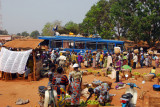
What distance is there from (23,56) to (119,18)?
22.4 m

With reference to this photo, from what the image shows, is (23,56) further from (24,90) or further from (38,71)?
(24,90)

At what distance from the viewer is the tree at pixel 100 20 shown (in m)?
34.5

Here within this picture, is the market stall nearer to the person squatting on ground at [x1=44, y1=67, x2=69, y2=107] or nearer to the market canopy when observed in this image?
the market canopy

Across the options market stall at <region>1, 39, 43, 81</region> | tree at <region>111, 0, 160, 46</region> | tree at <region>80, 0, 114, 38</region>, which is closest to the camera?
market stall at <region>1, 39, 43, 81</region>

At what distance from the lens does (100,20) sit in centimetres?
3669

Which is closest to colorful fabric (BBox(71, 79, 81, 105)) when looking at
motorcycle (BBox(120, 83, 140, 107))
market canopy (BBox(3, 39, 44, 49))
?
motorcycle (BBox(120, 83, 140, 107))

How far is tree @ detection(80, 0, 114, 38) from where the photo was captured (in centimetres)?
3450

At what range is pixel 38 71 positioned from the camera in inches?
496

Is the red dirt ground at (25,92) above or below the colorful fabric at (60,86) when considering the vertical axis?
below

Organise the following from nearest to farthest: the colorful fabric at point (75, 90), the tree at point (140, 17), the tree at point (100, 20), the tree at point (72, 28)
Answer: the colorful fabric at point (75, 90)
the tree at point (140, 17)
the tree at point (100, 20)
the tree at point (72, 28)

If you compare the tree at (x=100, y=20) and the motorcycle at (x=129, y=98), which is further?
the tree at (x=100, y=20)

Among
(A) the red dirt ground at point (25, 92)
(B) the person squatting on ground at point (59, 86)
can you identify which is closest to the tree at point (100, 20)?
(A) the red dirt ground at point (25, 92)

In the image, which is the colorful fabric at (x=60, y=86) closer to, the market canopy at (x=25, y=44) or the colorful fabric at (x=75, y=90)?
the colorful fabric at (x=75, y=90)

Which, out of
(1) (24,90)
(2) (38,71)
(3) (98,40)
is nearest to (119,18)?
(3) (98,40)
